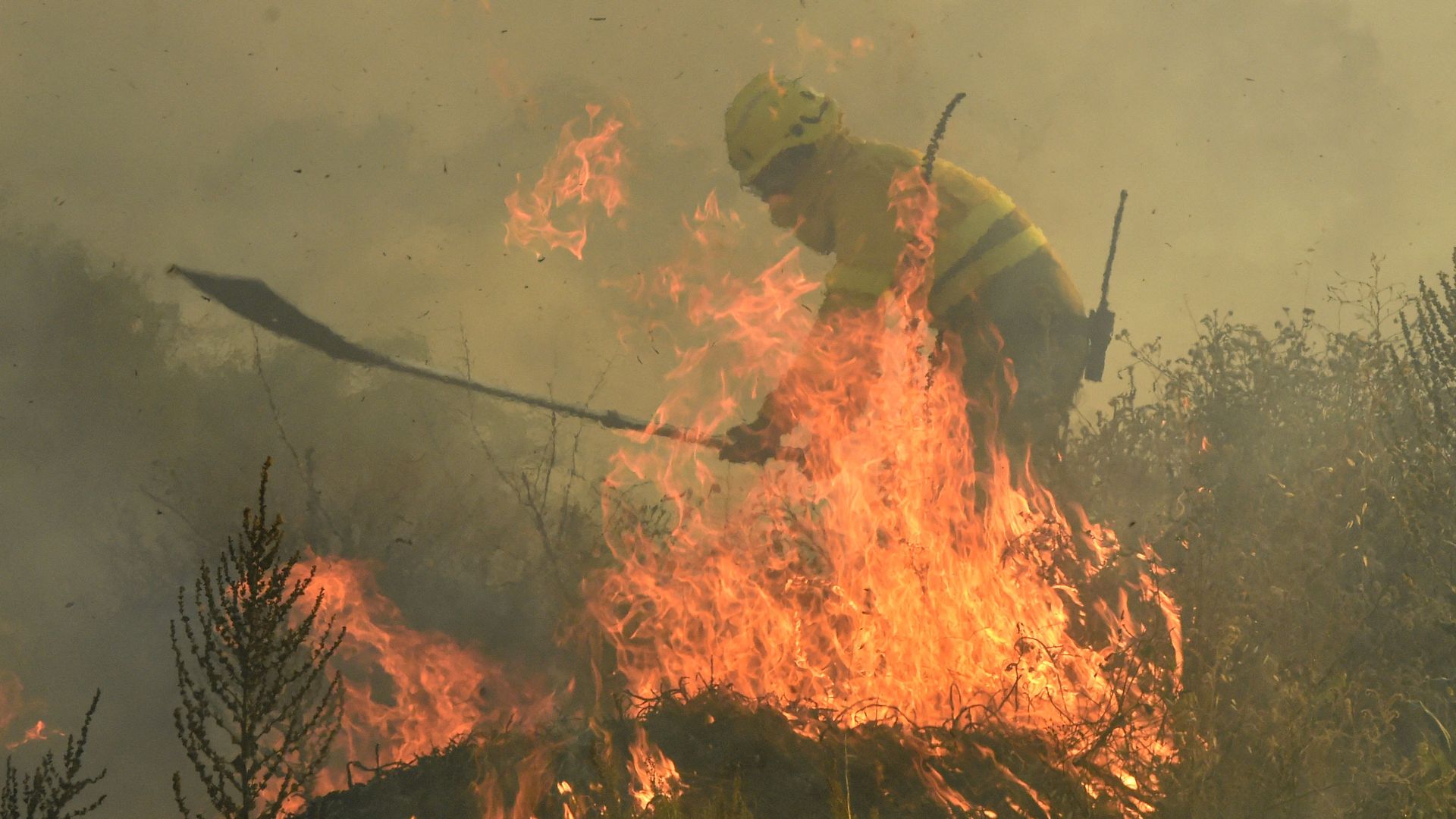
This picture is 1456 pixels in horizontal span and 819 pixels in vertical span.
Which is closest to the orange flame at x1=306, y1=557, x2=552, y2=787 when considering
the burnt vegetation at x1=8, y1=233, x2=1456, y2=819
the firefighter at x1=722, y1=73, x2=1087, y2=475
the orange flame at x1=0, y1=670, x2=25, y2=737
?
the burnt vegetation at x1=8, y1=233, x2=1456, y2=819

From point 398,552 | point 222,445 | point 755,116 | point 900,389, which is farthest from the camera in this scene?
point 222,445

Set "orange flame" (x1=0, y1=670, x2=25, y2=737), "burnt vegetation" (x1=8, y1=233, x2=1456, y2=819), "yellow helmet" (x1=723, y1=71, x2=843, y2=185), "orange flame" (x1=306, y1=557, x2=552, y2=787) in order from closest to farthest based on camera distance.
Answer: "burnt vegetation" (x1=8, y1=233, x2=1456, y2=819) < "yellow helmet" (x1=723, y1=71, x2=843, y2=185) < "orange flame" (x1=306, y1=557, x2=552, y2=787) < "orange flame" (x1=0, y1=670, x2=25, y2=737)

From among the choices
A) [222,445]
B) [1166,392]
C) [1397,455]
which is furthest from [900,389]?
[222,445]

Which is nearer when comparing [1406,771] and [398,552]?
[1406,771]

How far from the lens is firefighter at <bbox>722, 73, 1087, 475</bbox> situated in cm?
811

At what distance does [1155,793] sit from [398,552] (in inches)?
555

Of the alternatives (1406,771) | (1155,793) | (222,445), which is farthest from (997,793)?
(222,445)

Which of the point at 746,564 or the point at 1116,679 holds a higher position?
the point at 746,564

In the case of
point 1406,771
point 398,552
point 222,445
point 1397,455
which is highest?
point 222,445

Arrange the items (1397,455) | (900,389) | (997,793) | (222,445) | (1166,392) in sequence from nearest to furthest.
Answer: (997,793) < (900,389) < (1397,455) < (1166,392) < (222,445)

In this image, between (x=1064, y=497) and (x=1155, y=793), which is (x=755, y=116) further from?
(x=1155, y=793)

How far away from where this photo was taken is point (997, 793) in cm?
617

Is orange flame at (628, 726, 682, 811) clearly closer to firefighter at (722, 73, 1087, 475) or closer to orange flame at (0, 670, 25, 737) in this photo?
firefighter at (722, 73, 1087, 475)

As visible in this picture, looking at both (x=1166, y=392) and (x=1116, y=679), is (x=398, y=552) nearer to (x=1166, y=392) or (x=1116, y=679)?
Answer: (x=1166, y=392)
